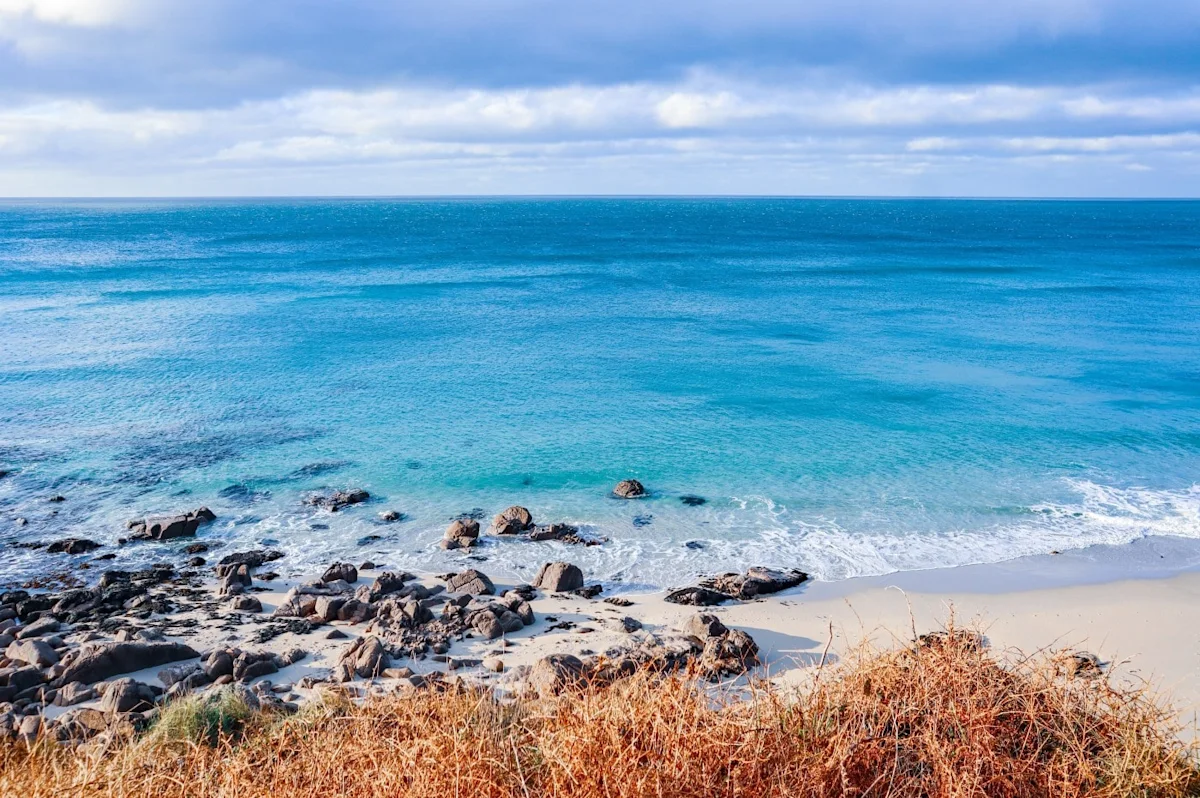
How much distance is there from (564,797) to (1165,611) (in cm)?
1427

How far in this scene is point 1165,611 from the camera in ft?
49.8

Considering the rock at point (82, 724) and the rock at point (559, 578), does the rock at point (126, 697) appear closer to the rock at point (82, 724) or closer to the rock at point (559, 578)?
the rock at point (82, 724)

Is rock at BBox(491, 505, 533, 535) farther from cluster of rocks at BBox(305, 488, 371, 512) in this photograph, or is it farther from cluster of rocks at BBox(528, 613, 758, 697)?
cluster of rocks at BBox(528, 613, 758, 697)

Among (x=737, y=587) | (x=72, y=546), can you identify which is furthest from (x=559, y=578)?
(x=72, y=546)

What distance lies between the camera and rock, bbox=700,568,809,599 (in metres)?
15.8

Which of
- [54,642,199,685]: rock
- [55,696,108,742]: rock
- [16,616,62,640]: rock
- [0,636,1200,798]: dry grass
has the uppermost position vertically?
[0,636,1200,798]: dry grass

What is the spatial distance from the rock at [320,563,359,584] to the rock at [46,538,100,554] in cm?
568

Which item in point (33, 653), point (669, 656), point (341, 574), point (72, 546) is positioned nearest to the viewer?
point (33, 653)

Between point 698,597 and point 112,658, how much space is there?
377 inches

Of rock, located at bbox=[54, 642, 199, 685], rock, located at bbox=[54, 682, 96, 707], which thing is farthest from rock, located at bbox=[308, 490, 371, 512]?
rock, located at bbox=[54, 682, 96, 707]

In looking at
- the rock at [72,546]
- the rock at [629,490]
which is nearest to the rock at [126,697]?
the rock at [72,546]

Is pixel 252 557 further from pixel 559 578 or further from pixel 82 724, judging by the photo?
pixel 82 724

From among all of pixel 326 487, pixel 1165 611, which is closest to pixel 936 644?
pixel 1165 611

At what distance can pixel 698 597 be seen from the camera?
1534cm
